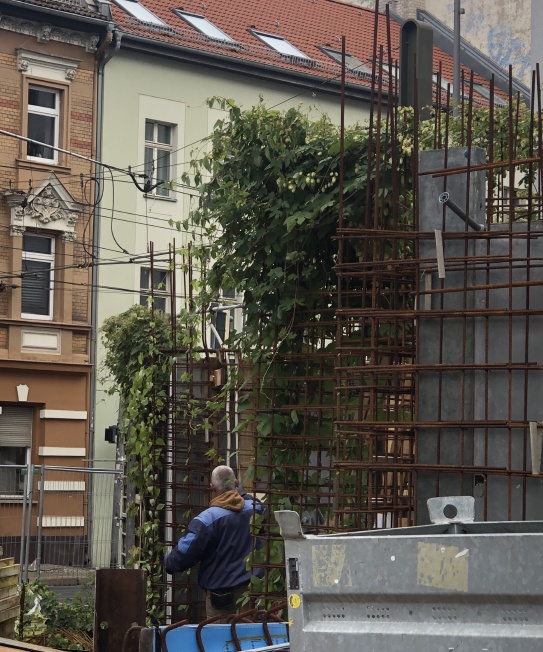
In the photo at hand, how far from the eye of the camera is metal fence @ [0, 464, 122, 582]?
16.8m

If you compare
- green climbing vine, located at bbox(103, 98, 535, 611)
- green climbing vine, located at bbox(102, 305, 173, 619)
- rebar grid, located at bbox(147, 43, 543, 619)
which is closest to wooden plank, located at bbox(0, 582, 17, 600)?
green climbing vine, located at bbox(102, 305, 173, 619)

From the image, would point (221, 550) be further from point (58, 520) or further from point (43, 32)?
point (43, 32)

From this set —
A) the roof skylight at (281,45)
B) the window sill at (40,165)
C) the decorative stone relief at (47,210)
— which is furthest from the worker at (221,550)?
the roof skylight at (281,45)

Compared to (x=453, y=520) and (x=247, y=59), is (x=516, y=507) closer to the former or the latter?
(x=453, y=520)

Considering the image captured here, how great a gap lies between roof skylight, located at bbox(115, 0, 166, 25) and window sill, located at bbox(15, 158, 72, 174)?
4.45m

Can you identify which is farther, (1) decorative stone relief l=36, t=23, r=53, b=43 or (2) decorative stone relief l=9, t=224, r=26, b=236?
(1) decorative stone relief l=36, t=23, r=53, b=43

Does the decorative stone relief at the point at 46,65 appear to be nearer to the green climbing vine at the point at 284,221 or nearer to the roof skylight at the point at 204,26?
the roof skylight at the point at 204,26

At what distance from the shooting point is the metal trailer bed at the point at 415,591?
12.0 feet

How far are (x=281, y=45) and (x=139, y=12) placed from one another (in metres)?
4.35

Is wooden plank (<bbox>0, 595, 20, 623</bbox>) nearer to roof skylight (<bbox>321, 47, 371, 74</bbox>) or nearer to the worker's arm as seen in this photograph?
the worker's arm

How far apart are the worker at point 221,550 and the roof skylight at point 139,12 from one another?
23.1m

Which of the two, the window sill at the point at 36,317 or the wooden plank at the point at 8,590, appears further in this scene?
the window sill at the point at 36,317

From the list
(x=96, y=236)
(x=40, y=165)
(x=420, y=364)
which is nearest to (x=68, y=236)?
(x=96, y=236)

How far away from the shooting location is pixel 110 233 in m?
29.3
